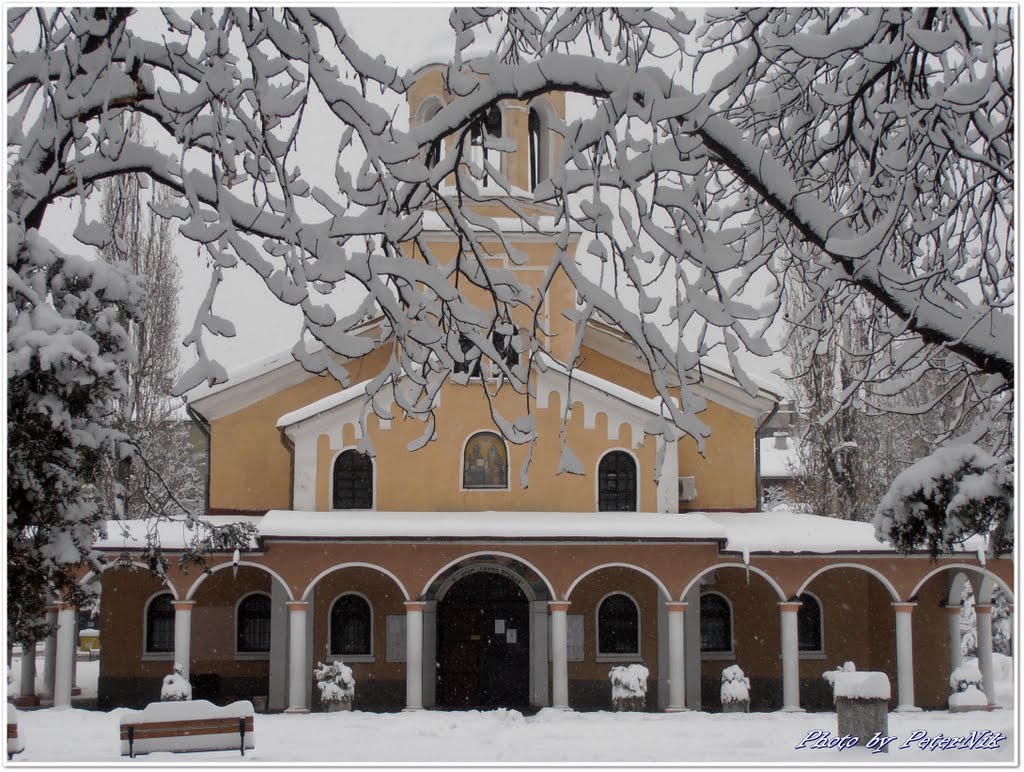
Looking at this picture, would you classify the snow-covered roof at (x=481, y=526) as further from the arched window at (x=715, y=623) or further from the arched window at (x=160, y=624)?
the arched window at (x=160, y=624)

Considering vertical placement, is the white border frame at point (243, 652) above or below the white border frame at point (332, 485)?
below

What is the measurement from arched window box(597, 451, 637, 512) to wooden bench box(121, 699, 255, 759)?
27.4ft

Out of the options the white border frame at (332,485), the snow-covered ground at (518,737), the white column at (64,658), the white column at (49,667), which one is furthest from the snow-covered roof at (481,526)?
the white column at (49,667)

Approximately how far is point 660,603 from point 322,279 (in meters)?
15.9

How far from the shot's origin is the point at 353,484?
793 inches

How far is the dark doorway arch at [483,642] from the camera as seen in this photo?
67.2 ft

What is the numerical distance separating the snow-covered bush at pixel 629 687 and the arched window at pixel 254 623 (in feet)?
20.1

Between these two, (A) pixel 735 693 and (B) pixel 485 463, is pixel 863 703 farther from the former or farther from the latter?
(B) pixel 485 463

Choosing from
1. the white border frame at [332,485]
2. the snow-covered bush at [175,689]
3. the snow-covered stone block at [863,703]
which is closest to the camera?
the snow-covered stone block at [863,703]

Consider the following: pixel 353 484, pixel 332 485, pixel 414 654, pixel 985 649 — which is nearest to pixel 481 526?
pixel 414 654

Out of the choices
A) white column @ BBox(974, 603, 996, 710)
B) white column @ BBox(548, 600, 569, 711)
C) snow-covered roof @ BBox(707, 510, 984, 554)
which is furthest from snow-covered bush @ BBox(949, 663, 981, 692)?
white column @ BBox(548, 600, 569, 711)

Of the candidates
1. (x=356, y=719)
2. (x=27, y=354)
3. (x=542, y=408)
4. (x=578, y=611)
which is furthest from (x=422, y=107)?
(x=27, y=354)

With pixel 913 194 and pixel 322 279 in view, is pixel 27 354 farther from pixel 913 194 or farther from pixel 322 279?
pixel 913 194

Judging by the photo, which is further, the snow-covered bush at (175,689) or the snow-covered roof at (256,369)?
the snow-covered roof at (256,369)
